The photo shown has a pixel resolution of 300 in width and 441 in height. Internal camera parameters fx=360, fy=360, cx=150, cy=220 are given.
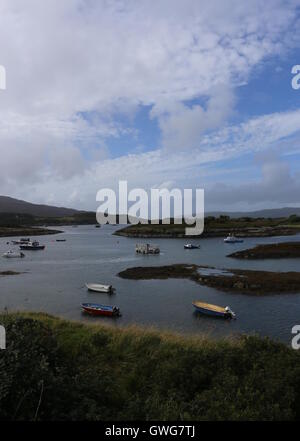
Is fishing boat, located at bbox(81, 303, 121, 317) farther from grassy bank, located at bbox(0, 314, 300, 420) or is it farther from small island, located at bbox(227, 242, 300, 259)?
small island, located at bbox(227, 242, 300, 259)

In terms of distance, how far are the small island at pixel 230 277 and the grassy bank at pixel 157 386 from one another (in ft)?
92.0

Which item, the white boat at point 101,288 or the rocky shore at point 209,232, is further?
the rocky shore at point 209,232

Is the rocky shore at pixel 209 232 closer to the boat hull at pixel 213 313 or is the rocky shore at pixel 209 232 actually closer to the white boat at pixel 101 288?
the white boat at pixel 101 288

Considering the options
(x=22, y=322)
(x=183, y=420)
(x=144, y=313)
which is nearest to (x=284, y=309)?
(x=144, y=313)

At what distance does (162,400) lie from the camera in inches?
259

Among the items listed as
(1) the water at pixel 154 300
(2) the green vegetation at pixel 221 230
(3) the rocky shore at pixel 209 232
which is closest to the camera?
(1) the water at pixel 154 300

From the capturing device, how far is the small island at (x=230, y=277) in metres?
36.3

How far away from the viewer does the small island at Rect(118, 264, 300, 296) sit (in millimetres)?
36281

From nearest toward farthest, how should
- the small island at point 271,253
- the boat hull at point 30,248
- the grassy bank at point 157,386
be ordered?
the grassy bank at point 157,386
the small island at point 271,253
the boat hull at point 30,248

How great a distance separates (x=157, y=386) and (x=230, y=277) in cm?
3572

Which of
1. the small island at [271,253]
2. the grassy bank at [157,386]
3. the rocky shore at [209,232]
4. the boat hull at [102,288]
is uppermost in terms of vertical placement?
the grassy bank at [157,386]

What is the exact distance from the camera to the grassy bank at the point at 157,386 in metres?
5.59

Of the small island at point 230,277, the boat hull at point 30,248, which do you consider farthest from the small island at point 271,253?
the boat hull at point 30,248

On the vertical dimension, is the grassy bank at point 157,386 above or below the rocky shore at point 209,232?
above
